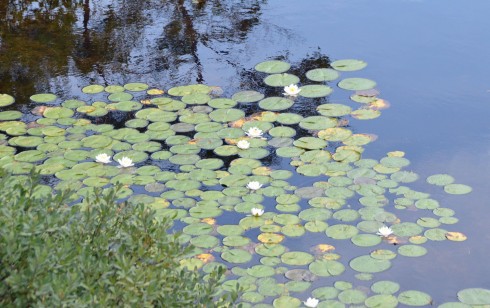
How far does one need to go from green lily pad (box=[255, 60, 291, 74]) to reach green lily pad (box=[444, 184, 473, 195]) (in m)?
1.63

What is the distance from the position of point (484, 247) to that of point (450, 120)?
1256mm

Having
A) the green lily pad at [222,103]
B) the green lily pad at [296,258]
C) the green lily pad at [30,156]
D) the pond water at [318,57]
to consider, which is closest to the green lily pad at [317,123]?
the pond water at [318,57]

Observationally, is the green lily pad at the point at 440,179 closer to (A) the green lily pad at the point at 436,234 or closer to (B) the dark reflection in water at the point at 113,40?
(A) the green lily pad at the point at 436,234

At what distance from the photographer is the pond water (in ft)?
14.5

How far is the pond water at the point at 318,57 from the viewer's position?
4406 mm

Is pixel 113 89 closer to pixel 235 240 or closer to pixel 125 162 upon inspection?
pixel 125 162

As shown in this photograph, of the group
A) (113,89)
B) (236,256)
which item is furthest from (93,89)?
(236,256)

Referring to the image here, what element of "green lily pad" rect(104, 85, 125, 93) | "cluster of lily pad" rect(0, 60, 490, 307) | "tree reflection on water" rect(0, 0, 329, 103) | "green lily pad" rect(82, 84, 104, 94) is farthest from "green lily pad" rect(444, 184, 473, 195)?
"green lily pad" rect(82, 84, 104, 94)

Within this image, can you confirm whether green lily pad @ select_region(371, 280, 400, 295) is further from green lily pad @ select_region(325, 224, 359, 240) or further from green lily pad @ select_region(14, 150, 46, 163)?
green lily pad @ select_region(14, 150, 46, 163)

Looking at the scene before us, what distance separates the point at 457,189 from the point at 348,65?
1566 millimetres

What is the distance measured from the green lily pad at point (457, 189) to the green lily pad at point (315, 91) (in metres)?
1.20

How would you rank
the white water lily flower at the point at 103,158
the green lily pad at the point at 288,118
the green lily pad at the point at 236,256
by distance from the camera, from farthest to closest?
the green lily pad at the point at 288,118
the white water lily flower at the point at 103,158
the green lily pad at the point at 236,256

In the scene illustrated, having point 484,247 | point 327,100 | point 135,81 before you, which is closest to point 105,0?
point 135,81

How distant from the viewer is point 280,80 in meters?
5.36
